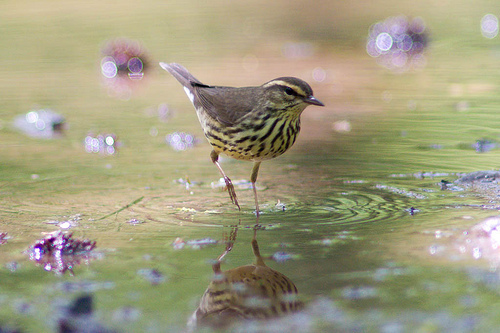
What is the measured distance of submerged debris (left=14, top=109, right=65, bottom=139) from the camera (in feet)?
27.8

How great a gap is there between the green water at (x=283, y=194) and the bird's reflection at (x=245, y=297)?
0.08 m

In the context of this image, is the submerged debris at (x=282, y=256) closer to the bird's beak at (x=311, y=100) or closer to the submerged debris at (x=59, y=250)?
the submerged debris at (x=59, y=250)

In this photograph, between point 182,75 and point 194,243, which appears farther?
point 182,75

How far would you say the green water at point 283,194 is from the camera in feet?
12.3

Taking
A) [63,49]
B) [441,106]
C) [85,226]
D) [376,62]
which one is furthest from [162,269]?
[63,49]

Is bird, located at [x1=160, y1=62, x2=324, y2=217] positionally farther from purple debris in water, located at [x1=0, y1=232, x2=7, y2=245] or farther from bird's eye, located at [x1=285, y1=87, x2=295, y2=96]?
purple debris in water, located at [x1=0, y1=232, x2=7, y2=245]

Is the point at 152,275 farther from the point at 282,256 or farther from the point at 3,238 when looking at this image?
the point at 3,238

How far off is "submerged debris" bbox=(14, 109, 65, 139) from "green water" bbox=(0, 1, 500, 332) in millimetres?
172

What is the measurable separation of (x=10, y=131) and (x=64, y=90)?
2391mm

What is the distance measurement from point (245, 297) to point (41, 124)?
5530 mm

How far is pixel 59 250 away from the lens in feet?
15.0

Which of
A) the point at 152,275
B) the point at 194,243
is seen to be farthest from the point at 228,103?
the point at 152,275

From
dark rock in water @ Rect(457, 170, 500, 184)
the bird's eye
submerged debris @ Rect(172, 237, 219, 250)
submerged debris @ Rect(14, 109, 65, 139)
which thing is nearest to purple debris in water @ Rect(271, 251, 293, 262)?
submerged debris @ Rect(172, 237, 219, 250)

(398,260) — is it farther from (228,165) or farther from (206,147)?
(206,147)
